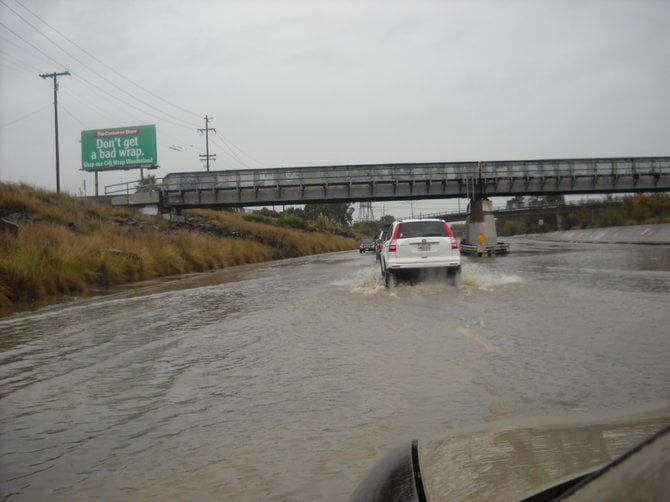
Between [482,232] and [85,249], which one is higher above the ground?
[482,232]

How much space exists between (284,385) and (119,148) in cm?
4688

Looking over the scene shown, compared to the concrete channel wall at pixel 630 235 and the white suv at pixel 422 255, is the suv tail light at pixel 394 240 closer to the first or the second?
the white suv at pixel 422 255

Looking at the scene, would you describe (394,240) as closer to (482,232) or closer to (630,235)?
(482,232)

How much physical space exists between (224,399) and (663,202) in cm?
7400

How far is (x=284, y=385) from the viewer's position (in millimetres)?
5738

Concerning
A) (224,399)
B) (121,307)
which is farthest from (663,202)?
(224,399)

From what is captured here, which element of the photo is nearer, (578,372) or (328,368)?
(578,372)

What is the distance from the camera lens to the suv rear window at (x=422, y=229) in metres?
15.4

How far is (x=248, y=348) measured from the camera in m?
7.72

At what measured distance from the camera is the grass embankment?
1559 centimetres

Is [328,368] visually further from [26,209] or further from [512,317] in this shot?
[26,209]

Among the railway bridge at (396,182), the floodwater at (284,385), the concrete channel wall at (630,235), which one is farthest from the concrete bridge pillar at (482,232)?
the floodwater at (284,385)

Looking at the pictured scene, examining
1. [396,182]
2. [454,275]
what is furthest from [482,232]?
[454,275]

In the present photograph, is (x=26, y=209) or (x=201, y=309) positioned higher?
(x=26, y=209)
